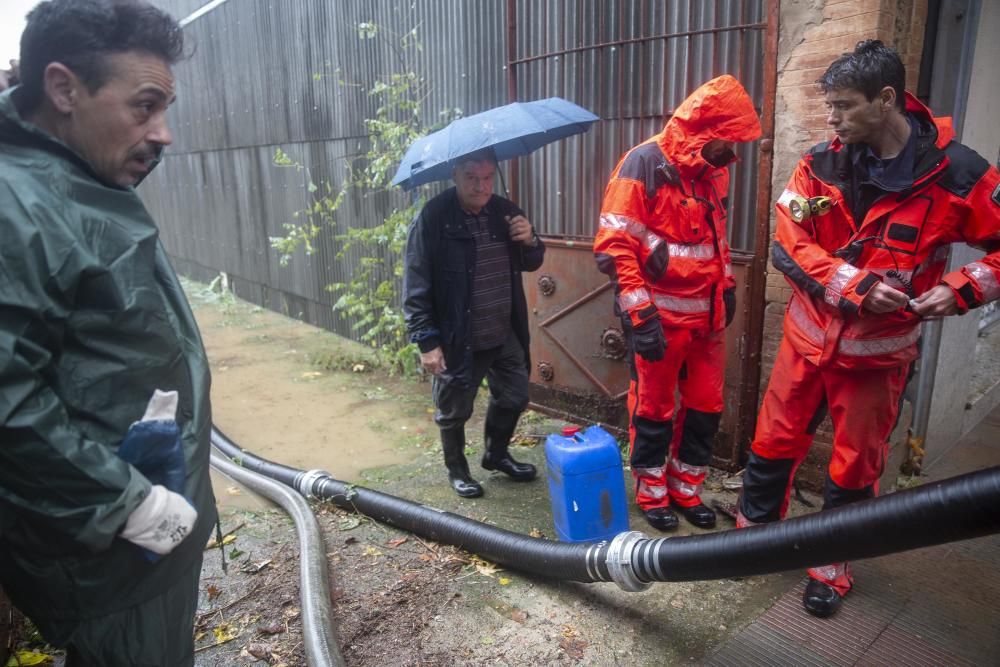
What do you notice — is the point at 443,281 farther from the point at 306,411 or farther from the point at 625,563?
the point at 306,411

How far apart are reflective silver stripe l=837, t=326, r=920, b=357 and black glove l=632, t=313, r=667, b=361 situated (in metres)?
0.80

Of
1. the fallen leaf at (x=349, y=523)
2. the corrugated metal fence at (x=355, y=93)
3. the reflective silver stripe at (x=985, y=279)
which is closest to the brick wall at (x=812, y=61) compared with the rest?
the corrugated metal fence at (x=355, y=93)

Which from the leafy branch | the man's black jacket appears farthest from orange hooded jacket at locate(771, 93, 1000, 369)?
the leafy branch

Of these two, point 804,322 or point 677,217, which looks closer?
point 804,322

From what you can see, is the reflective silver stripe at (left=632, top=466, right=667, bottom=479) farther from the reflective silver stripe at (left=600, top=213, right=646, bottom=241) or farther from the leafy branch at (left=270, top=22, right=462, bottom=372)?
the leafy branch at (left=270, top=22, right=462, bottom=372)

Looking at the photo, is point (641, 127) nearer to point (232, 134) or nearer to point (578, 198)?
point (578, 198)

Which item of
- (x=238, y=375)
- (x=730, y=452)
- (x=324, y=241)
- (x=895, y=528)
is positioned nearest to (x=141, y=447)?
(x=895, y=528)

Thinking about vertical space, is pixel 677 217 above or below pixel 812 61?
below

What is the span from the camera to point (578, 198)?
478cm

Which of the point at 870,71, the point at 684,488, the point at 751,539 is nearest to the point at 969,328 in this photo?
the point at 684,488

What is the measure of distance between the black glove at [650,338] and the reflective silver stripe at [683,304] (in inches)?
5.1

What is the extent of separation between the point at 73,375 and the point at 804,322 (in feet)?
8.30

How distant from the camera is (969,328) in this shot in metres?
4.09

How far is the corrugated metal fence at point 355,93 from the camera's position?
4074 millimetres
